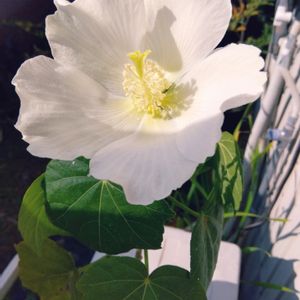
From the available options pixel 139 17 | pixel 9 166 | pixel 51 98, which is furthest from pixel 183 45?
pixel 9 166

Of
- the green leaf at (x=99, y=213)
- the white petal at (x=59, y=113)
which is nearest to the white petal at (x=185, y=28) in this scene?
the white petal at (x=59, y=113)

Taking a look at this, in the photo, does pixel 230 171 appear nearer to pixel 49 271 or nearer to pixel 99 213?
pixel 99 213

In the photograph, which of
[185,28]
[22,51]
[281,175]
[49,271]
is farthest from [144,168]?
[22,51]

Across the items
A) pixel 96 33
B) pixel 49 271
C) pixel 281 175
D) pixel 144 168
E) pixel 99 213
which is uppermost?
pixel 96 33

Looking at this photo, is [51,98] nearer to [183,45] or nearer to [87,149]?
[87,149]

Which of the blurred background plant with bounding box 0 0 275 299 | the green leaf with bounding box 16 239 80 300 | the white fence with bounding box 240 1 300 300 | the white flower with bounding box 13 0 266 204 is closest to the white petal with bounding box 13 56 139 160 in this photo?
the white flower with bounding box 13 0 266 204
